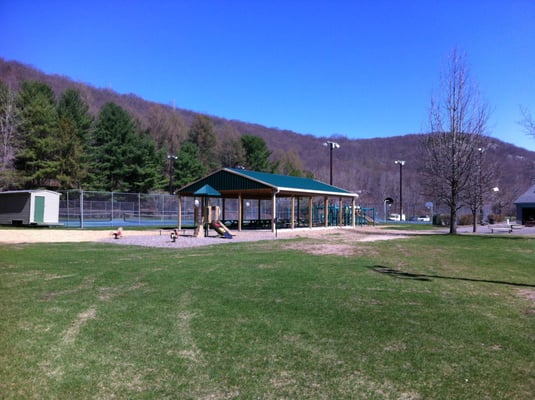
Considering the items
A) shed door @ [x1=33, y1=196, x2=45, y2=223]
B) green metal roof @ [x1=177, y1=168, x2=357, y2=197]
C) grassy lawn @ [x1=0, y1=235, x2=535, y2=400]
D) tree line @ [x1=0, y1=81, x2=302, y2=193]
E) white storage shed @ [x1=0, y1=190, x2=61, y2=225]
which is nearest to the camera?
grassy lawn @ [x1=0, y1=235, x2=535, y2=400]

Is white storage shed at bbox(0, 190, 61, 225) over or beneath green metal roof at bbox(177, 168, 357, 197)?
beneath

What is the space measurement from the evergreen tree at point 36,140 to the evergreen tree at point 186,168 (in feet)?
51.5

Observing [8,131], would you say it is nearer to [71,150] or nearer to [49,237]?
[71,150]

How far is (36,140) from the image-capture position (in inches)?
1619

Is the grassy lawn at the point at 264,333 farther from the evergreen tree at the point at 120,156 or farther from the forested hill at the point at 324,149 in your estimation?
the forested hill at the point at 324,149

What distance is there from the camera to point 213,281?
8500mm

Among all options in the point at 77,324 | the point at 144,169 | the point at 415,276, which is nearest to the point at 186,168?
the point at 144,169

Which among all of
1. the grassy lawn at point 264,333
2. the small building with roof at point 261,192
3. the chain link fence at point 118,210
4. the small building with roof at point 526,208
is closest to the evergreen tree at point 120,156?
the chain link fence at point 118,210

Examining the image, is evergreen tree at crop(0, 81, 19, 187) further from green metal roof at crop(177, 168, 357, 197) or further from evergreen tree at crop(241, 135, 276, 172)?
evergreen tree at crop(241, 135, 276, 172)

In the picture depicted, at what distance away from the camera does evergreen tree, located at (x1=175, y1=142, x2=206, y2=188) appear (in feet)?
182

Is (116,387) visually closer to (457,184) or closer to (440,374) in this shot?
(440,374)

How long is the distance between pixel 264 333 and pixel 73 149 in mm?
44053

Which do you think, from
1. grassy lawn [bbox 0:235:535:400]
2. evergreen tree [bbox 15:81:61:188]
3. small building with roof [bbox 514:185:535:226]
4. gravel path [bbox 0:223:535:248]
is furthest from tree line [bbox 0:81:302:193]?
small building with roof [bbox 514:185:535:226]

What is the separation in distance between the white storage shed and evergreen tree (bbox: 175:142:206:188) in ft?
84.5
